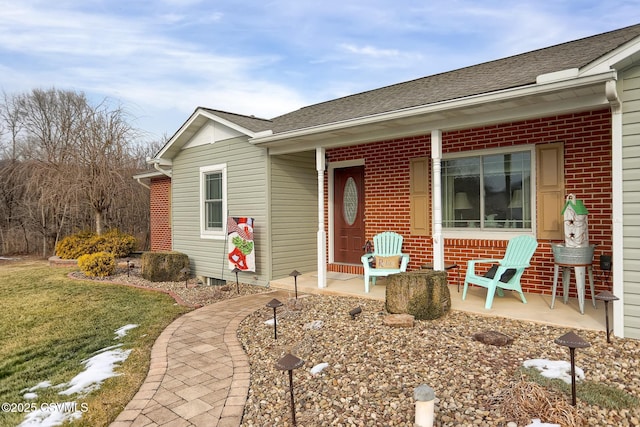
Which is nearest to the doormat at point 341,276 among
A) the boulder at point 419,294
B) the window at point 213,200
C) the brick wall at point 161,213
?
the window at point 213,200

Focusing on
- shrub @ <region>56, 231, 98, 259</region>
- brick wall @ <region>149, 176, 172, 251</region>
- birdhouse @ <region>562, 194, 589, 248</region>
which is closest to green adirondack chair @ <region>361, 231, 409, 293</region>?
birdhouse @ <region>562, 194, 589, 248</region>

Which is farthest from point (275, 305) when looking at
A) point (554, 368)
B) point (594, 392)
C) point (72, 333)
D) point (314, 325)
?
point (72, 333)

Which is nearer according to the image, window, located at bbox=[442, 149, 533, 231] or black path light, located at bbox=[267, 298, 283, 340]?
black path light, located at bbox=[267, 298, 283, 340]

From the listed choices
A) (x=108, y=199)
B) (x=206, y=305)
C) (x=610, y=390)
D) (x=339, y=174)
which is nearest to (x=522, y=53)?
(x=339, y=174)

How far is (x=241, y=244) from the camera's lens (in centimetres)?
730

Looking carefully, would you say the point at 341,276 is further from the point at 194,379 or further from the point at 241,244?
the point at 194,379

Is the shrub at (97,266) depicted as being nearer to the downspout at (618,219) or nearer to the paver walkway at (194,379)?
the paver walkway at (194,379)

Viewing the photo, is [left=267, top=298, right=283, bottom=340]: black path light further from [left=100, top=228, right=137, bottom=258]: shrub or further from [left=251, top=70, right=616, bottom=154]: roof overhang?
[left=100, top=228, right=137, bottom=258]: shrub

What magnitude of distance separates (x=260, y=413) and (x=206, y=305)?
140 inches

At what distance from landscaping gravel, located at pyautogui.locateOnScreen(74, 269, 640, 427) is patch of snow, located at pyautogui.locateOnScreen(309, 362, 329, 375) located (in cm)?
3

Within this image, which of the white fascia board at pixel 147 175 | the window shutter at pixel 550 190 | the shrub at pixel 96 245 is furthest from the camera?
the white fascia board at pixel 147 175

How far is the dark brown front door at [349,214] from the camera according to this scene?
7.76 m

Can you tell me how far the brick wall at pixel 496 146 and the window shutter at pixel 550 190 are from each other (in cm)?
10

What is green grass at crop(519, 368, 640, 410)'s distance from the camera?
100.0 inches
